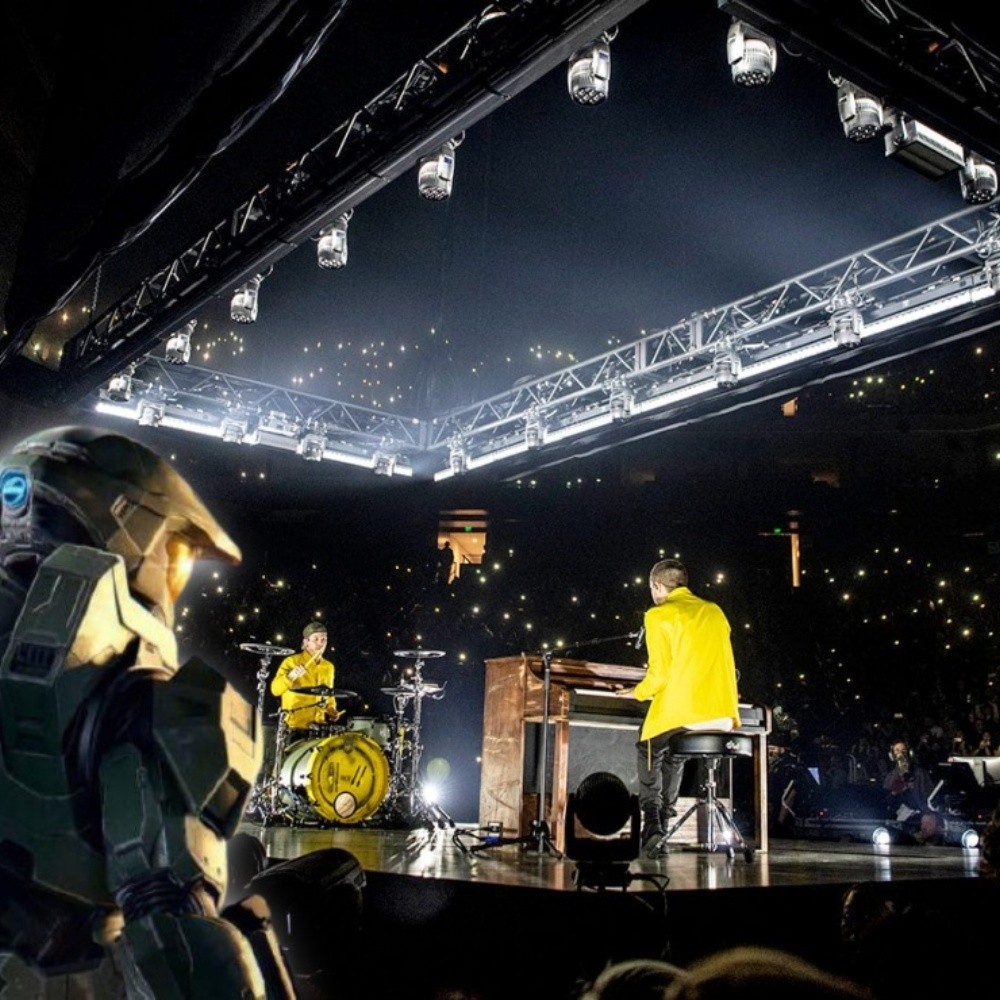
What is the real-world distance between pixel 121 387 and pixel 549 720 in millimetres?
6326

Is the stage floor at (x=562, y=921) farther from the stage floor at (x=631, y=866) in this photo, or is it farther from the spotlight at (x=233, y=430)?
the spotlight at (x=233, y=430)

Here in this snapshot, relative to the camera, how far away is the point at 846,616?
16984 millimetres

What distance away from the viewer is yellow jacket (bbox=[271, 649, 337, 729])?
838cm

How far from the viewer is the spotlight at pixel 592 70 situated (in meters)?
5.05

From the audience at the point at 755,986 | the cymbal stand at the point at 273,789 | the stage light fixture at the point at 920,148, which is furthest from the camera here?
the cymbal stand at the point at 273,789

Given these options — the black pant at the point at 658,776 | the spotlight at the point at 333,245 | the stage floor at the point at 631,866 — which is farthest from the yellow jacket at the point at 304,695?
the black pant at the point at 658,776

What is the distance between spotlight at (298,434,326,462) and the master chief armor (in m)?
9.59

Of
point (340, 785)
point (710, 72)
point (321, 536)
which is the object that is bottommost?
point (340, 785)

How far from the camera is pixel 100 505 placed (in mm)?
1251

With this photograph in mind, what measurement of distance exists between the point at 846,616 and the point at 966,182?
1260 cm

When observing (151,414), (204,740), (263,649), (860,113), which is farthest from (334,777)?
(204,740)

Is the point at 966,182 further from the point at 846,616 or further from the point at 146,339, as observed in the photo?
the point at 846,616

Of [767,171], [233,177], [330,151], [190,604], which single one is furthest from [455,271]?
[190,604]

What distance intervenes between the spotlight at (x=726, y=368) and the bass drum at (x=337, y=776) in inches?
195
